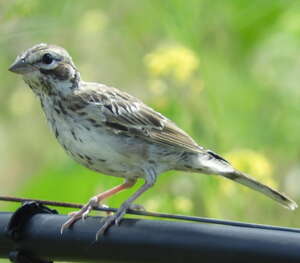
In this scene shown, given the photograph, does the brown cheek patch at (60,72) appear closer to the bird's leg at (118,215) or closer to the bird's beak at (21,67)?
the bird's beak at (21,67)

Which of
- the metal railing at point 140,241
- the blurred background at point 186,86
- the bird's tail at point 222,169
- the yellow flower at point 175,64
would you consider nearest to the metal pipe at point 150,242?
the metal railing at point 140,241

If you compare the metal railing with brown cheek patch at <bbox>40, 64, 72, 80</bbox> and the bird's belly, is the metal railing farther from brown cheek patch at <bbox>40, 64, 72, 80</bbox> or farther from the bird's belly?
brown cheek patch at <bbox>40, 64, 72, 80</bbox>

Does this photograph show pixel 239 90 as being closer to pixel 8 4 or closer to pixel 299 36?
pixel 299 36

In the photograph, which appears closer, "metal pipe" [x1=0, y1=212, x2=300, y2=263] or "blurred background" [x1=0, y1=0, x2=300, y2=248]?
"metal pipe" [x1=0, y1=212, x2=300, y2=263]

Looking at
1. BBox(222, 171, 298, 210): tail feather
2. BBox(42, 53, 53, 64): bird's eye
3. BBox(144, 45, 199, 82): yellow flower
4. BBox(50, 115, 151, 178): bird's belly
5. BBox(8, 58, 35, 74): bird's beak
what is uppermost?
BBox(144, 45, 199, 82): yellow flower

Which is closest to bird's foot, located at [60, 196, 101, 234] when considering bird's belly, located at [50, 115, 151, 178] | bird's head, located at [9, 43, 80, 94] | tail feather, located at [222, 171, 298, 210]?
bird's belly, located at [50, 115, 151, 178]

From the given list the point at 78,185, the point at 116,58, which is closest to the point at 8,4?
the point at 78,185

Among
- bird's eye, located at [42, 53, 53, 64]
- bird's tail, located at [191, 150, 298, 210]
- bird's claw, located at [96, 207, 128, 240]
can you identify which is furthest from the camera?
bird's tail, located at [191, 150, 298, 210]
